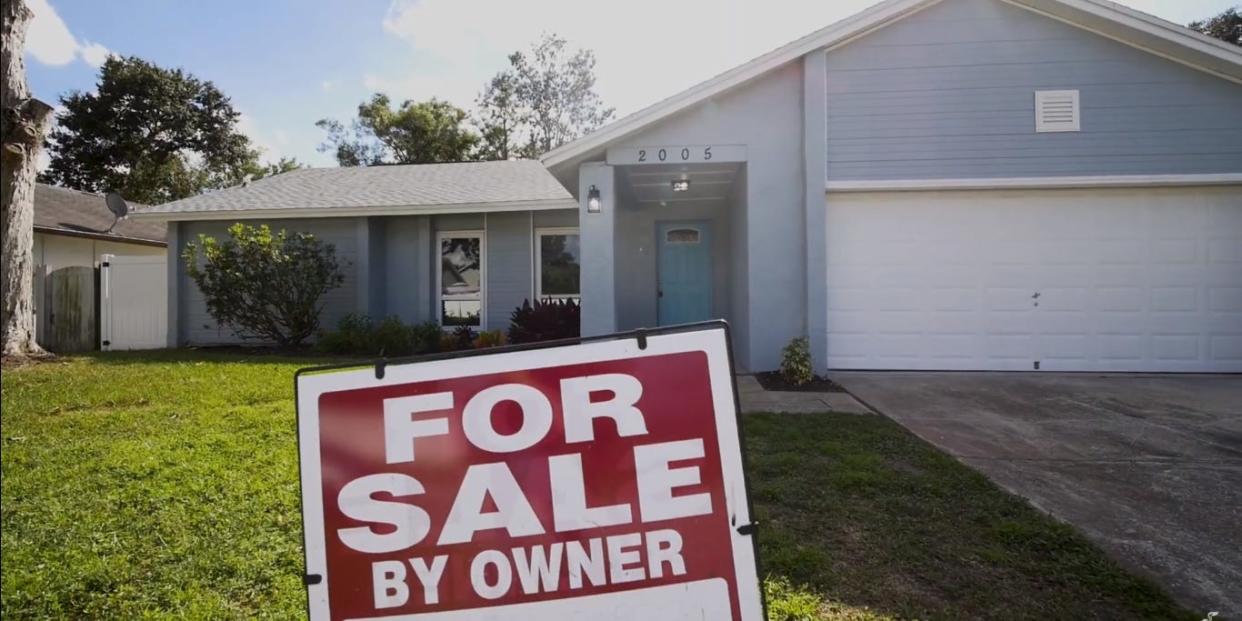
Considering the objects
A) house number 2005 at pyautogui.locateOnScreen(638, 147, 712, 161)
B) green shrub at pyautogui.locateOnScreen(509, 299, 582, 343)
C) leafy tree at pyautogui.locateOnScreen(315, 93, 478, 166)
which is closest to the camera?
house number 2005 at pyautogui.locateOnScreen(638, 147, 712, 161)

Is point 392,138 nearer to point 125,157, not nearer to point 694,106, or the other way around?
point 694,106

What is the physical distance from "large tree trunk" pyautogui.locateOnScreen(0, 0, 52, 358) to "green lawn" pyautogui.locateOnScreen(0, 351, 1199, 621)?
0.13m

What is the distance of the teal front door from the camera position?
9.39 metres

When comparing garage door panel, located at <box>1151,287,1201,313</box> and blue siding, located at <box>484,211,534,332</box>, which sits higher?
blue siding, located at <box>484,211,534,332</box>

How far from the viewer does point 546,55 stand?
27891mm

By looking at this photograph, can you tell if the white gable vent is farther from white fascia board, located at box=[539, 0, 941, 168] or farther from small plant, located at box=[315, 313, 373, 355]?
small plant, located at box=[315, 313, 373, 355]

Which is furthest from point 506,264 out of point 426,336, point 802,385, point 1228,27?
point 1228,27

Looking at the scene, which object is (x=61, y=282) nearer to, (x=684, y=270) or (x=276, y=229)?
(x=684, y=270)

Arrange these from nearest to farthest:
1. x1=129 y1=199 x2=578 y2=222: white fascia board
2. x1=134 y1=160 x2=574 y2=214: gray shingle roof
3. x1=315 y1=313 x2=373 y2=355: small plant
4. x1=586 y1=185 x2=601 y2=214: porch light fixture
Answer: x1=586 y1=185 x2=601 y2=214: porch light fixture
x1=315 y1=313 x2=373 y2=355: small plant
x1=129 y1=199 x2=578 y2=222: white fascia board
x1=134 y1=160 x2=574 y2=214: gray shingle roof

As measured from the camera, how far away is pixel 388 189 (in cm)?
1038

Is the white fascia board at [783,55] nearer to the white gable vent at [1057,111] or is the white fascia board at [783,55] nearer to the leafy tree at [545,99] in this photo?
the white gable vent at [1057,111]

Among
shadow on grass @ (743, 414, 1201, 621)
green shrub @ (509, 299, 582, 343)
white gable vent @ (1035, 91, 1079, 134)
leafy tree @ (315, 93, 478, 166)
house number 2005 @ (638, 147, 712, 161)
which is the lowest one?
shadow on grass @ (743, 414, 1201, 621)

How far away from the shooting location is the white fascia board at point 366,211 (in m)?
9.07

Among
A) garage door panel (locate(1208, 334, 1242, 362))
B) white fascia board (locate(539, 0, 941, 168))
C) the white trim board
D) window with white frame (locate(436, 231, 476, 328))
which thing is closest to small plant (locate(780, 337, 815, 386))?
the white trim board
